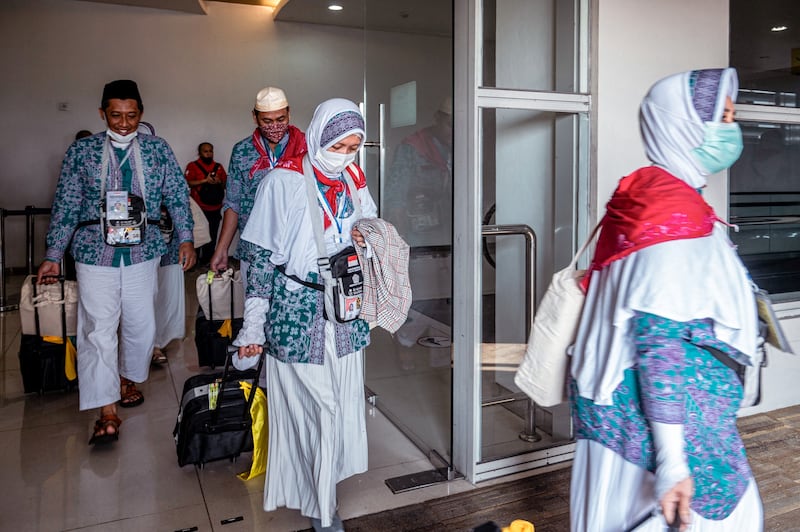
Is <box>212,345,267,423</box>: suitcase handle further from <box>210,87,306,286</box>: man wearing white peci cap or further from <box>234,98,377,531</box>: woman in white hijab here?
<box>210,87,306,286</box>: man wearing white peci cap

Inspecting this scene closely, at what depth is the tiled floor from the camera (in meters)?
2.66

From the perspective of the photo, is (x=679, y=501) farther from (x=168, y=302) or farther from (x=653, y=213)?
(x=168, y=302)

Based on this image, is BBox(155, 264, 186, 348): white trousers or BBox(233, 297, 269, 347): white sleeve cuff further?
BBox(155, 264, 186, 348): white trousers

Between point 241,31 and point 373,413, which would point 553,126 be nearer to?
point 373,413

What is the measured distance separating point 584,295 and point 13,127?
417 inches

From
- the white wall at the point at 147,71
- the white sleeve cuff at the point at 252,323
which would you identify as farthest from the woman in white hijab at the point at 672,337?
the white wall at the point at 147,71

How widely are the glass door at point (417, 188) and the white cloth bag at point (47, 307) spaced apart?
6.08 feet

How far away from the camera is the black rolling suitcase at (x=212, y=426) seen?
3.03 m

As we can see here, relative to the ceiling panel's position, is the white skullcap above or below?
below

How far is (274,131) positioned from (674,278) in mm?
2669

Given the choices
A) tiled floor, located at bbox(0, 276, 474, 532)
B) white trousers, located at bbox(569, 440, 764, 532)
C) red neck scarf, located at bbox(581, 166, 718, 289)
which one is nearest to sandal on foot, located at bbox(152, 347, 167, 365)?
tiled floor, located at bbox(0, 276, 474, 532)

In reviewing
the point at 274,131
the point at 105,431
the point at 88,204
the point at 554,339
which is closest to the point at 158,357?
the point at 105,431

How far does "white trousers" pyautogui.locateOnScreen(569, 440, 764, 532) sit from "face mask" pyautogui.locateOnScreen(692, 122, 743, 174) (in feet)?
2.29

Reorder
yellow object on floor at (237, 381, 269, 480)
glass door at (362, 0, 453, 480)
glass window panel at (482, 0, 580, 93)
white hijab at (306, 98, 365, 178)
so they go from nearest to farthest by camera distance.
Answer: white hijab at (306, 98, 365, 178) < yellow object on floor at (237, 381, 269, 480) < glass window panel at (482, 0, 580, 93) < glass door at (362, 0, 453, 480)
